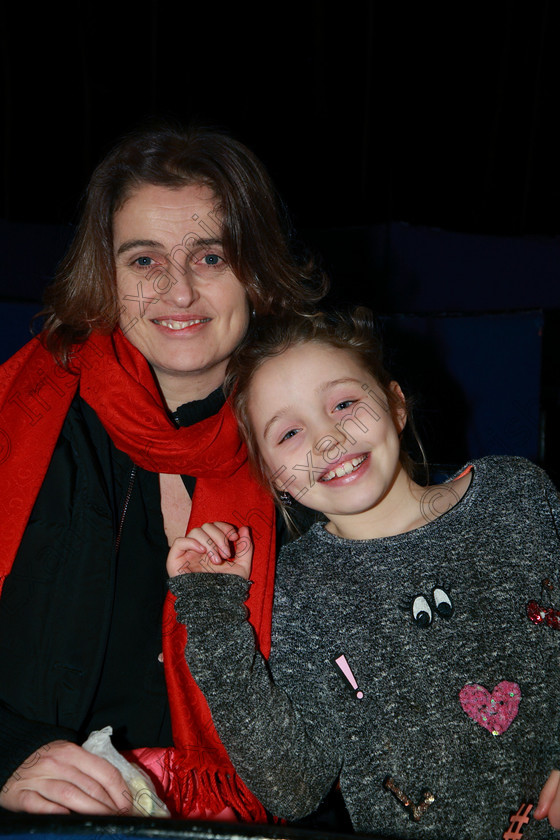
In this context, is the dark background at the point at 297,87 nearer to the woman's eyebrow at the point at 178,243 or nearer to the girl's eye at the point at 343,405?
the woman's eyebrow at the point at 178,243

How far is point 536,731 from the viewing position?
917mm

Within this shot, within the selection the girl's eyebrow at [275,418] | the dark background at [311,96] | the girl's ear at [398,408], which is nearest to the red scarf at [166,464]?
the girl's eyebrow at [275,418]

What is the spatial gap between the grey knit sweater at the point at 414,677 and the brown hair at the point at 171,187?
0.44 metres

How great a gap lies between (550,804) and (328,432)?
52 centimetres

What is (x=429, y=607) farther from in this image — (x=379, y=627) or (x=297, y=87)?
(x=297, y=87)

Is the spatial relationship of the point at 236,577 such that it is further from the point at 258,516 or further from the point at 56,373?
the point at 56,373

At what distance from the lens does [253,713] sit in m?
0.94

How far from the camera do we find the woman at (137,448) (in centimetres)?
103

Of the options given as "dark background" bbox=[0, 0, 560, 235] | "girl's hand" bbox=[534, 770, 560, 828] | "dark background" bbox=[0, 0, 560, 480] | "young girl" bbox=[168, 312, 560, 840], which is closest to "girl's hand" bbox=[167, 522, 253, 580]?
"young girl" bbox=[168, 312, 560, 840]

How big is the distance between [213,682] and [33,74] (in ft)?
6.08

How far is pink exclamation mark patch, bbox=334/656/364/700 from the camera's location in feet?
3.20

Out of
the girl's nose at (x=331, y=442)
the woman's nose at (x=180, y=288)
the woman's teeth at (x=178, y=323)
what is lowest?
the girl's nose at (x=331, y=442)

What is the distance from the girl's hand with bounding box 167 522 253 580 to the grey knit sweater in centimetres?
Answer: 3

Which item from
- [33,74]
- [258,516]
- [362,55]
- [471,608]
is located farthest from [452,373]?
[33,74]
